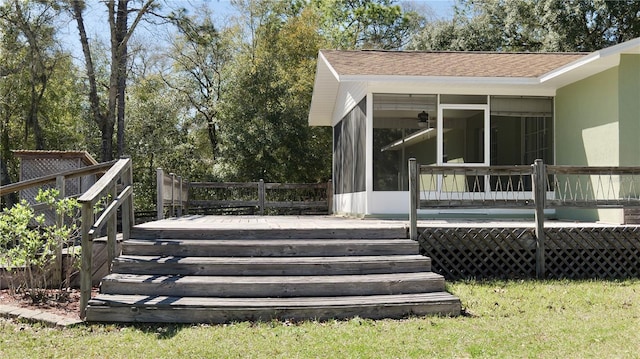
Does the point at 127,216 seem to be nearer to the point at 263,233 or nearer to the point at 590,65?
the point at 263,233

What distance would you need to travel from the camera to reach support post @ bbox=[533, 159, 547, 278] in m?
6.99

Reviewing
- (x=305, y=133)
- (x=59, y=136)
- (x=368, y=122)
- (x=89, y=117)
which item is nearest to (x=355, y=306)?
(x=368, y=122)

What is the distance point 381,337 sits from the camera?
14.9ft

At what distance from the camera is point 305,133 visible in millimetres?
19000

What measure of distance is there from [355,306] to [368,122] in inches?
208

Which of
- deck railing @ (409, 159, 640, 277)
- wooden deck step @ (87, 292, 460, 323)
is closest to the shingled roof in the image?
deck railing @ (409, 159, 640, 277)

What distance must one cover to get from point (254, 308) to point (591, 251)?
16.2 feet

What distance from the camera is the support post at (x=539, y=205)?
6.99 meters

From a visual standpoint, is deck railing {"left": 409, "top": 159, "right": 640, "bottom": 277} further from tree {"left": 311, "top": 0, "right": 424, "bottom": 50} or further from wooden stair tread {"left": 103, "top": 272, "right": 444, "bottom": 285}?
tree {"left": 311, "top": 0, "right": 424, "bottom": 50}

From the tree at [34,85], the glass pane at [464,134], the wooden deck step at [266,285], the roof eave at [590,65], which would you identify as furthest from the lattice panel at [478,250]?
the tree at [34,85]

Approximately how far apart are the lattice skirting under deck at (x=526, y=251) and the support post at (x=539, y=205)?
114mm

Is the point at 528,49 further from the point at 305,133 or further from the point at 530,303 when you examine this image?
the point at 530,303

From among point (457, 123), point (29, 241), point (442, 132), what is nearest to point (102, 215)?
point (29, 241)

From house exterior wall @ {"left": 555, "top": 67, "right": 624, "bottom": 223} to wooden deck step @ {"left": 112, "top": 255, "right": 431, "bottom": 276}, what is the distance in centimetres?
452
